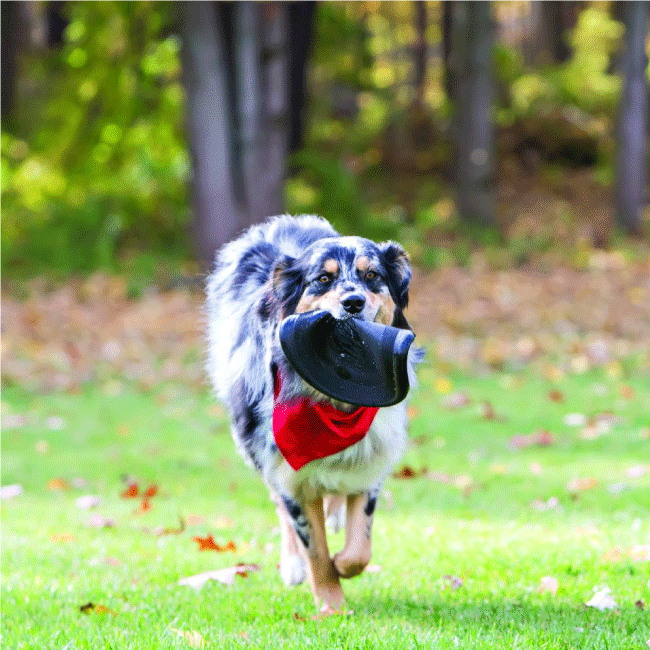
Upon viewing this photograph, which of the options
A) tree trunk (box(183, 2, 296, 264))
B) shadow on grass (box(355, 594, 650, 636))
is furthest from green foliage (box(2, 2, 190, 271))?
shadow on grass (box(355, 594, 650, 636))

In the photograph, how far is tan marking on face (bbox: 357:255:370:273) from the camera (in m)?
4.16

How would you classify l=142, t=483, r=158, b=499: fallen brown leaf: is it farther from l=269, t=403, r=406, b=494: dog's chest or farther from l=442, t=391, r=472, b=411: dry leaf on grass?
l=442, t=391, r=472, b=411: dry leaf on grass

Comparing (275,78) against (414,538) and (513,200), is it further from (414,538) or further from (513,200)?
(414,538)

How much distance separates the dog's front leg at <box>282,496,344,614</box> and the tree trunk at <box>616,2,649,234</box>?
15.4 metres

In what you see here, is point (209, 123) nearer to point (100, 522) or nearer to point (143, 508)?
point (143, 508)

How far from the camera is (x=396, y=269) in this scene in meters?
4.38

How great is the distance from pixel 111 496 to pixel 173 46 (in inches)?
415


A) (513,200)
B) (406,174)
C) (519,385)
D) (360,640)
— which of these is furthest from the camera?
(406,174)

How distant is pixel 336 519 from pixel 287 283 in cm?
177

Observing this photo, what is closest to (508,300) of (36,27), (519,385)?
(519,385)

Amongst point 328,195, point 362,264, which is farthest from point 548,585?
point 328,195

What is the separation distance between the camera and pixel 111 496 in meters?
7.11

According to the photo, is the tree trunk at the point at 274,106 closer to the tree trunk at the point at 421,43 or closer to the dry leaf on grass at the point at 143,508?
the dry leaf on grass at the point at 143,508

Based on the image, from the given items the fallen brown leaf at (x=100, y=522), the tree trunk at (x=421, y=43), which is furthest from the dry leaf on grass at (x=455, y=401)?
the tree trunk at (x=421, y=43)
